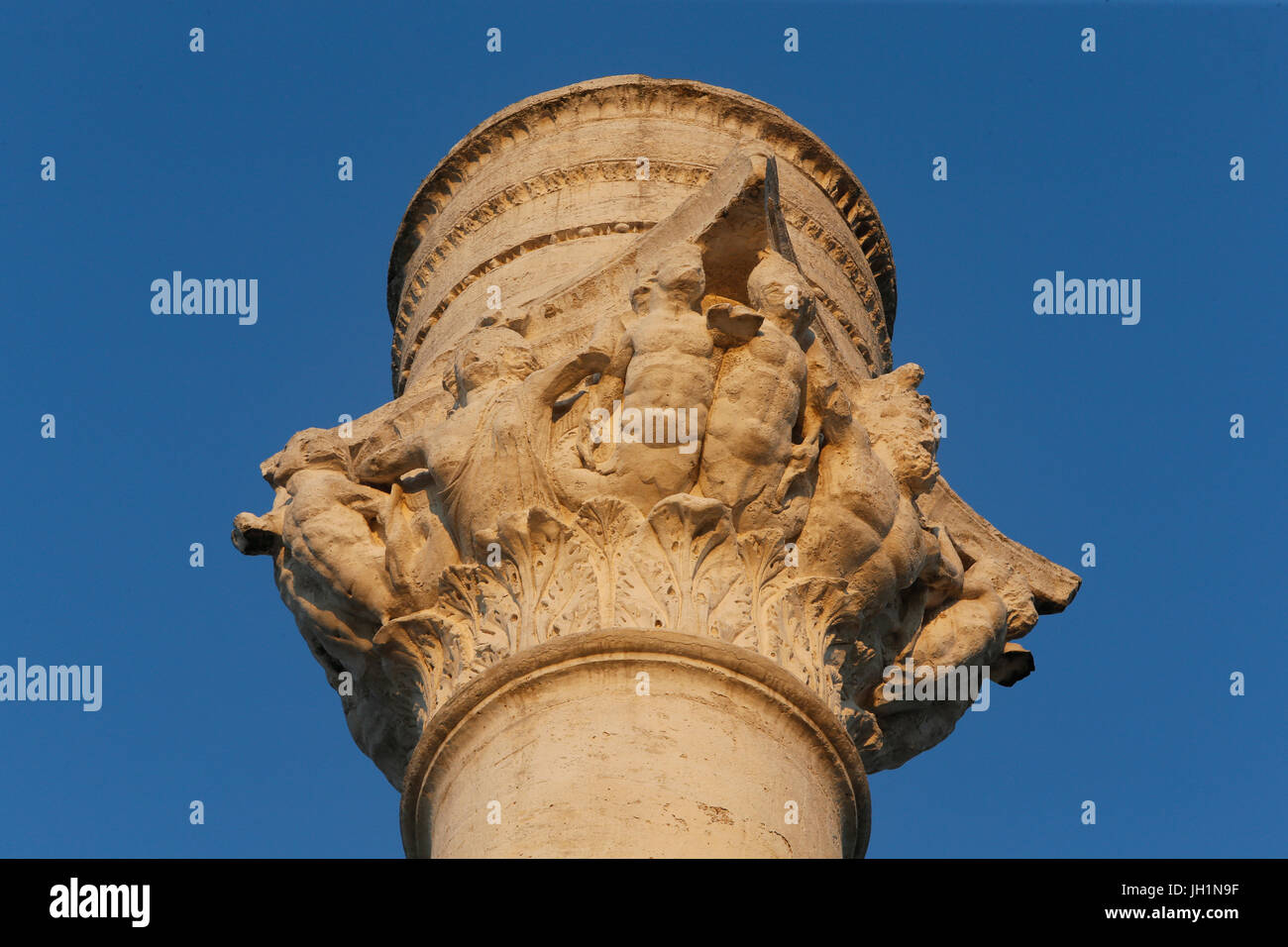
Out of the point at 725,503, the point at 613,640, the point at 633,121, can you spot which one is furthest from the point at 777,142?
the point at 613,640

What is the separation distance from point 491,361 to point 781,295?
142 centimetres

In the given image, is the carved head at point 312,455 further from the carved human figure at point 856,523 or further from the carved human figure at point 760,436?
the carved human figure at point 856,523

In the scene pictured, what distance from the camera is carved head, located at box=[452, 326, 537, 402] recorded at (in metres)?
9.97

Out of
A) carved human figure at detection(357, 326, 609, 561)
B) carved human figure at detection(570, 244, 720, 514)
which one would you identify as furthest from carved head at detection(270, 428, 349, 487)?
carved human figure at detection(570, 244, 720, 514)

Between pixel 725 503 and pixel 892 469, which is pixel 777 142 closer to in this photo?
pixel 892 469

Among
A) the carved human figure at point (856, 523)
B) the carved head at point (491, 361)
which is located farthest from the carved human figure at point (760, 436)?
the carved head at point (491, 361)

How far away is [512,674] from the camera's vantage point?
884cm

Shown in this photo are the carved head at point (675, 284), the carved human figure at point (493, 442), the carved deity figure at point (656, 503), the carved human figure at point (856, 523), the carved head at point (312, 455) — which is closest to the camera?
the carved deity figure at point (656, 503)

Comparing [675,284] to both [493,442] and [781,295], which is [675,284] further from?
[493,442]

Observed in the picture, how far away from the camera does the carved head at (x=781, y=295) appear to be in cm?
975

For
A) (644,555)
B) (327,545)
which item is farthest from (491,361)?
(644,555)

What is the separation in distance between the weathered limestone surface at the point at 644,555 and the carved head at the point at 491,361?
2 centimetres

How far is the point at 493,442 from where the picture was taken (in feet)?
31.3

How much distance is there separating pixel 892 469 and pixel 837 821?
1969 mm
